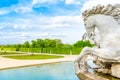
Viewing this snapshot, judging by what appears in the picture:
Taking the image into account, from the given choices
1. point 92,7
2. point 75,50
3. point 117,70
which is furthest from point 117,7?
point 75,50

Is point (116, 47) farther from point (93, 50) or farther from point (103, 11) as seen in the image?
point (103, 11)

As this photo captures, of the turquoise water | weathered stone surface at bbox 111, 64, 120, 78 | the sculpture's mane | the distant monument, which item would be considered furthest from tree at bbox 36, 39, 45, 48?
weathered stone surface at bbox 111, 64, 120, 78

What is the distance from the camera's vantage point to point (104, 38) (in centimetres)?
428

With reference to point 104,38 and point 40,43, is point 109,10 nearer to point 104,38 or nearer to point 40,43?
point 104,38

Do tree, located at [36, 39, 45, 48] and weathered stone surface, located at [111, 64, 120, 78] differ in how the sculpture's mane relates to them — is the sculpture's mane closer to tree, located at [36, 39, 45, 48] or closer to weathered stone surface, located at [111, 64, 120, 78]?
weathered stone surface, located at [111, 64, 120, 78]

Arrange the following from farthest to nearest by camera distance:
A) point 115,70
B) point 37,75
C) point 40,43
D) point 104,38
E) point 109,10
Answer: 1. point 40,43
2. point 37,75
3. point 109,10
4. point 104,38
5. point 115,70

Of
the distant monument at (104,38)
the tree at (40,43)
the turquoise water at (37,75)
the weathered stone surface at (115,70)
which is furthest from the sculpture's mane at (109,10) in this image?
the tree at (40,43)

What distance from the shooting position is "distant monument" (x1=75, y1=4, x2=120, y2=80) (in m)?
4.05

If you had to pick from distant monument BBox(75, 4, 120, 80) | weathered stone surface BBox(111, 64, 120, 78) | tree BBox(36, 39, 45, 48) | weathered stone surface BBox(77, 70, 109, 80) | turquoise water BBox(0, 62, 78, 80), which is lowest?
turquoise water BBox(0, 62, 78, 80)

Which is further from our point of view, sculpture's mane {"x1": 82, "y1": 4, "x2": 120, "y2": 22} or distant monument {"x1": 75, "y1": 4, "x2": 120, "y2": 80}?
sculpture's mane {"x1": 82, "y1": 4, "x2": 120, "y2": 22}

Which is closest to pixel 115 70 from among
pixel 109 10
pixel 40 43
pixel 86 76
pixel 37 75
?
pixel 86 76

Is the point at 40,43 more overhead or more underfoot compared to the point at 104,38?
more overhead

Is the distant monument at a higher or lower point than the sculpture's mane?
lower

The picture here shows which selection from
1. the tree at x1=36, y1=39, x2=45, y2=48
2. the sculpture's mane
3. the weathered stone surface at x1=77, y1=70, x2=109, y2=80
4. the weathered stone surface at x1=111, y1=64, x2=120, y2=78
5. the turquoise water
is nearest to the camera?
the weathered stone surface at x1=111, y1=64, x2=120, y2=78
